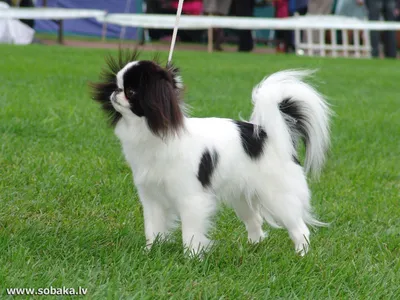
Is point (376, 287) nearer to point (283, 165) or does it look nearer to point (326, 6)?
point (283, 165)

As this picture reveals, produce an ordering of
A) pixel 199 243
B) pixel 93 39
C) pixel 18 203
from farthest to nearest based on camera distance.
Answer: pixel 93 39, pixel 18 203, pixel 199 243

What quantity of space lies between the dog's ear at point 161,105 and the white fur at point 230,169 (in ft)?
0.18

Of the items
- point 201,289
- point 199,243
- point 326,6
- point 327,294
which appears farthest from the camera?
point 326,6

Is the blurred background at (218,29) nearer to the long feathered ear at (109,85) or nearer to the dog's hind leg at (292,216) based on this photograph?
the dog's hind leg at (292,216)

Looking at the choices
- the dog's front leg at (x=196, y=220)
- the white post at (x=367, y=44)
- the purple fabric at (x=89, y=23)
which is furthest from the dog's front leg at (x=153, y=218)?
the purple fabric at (x=89, y=23)

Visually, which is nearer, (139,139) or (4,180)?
(139,139)

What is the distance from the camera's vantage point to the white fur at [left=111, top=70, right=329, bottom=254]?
11.6 ft

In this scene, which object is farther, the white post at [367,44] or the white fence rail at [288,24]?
the white post at [367,44]

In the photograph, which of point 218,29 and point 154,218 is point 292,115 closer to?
point 154,218

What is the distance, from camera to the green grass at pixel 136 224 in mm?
3305

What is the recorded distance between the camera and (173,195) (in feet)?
11.7

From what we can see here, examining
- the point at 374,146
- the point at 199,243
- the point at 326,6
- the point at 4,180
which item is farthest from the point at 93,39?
the point at 199,243

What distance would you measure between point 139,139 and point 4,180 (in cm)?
184

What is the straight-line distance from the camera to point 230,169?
3.76 metres
